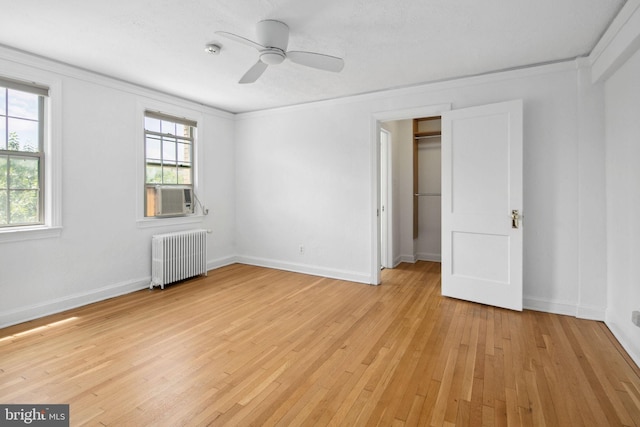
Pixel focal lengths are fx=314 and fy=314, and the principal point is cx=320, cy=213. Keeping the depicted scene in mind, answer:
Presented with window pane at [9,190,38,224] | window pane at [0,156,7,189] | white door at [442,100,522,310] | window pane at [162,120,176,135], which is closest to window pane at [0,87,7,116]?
window pane at [0,156,7,189]

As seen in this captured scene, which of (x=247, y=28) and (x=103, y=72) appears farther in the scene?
(x=103, y=72)

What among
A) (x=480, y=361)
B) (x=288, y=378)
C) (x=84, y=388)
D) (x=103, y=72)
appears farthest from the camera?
(x=103, y=72)

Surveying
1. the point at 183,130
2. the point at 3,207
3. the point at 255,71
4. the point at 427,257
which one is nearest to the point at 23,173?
the point at 3,207

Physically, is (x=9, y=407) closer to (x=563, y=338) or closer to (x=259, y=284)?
(x=259, y=284)

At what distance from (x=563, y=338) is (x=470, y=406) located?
149 cm

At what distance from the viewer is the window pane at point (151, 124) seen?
4.20 metres

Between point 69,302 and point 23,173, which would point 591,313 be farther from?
point 23,173

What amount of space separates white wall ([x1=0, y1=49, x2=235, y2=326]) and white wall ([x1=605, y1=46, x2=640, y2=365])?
4968 millimetres

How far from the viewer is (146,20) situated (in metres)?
2.46

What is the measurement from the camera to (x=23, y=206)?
3141 mm

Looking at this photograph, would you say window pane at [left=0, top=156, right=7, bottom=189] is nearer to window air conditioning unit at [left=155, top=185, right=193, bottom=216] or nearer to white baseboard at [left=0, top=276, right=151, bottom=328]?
white baseboard at [left=0, top=276, right=151, bottom=328]

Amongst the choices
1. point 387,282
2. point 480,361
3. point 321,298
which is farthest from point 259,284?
point 480,361

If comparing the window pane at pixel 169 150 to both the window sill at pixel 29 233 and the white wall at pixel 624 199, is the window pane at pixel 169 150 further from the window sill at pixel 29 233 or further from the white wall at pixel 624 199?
the white wall at pixel 624 199

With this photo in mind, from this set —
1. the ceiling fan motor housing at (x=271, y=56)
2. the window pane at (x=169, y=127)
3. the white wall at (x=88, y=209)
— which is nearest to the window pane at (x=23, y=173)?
the white wall at (x=88, y=209)
